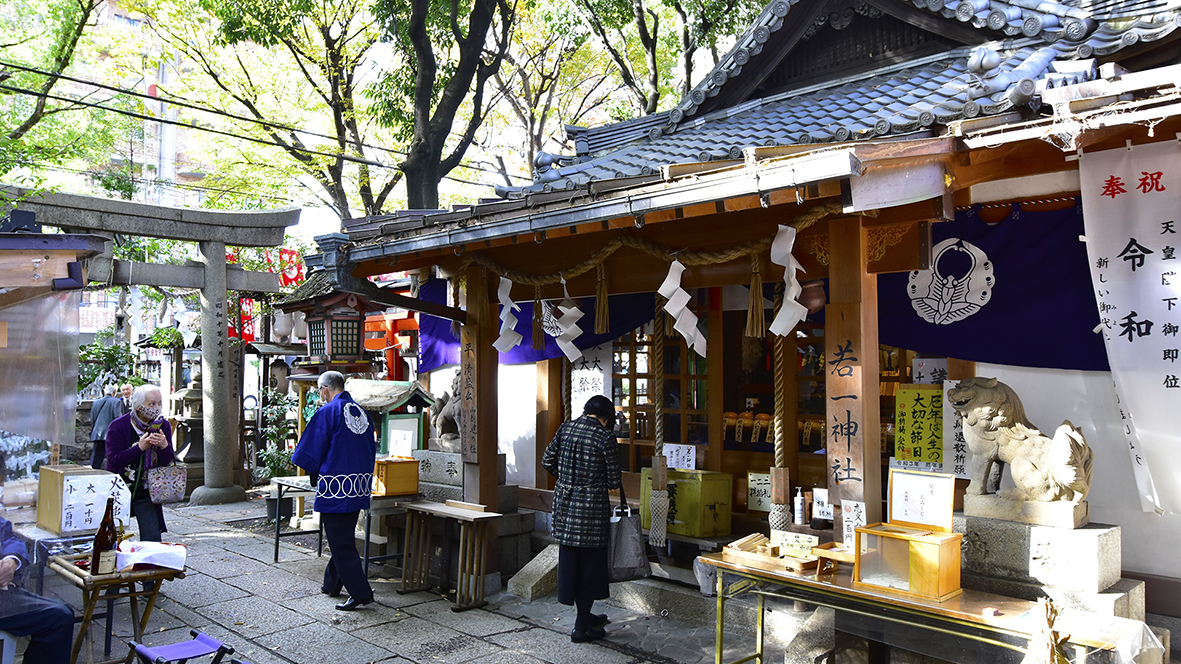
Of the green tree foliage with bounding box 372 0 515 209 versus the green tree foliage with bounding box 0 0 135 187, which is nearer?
the green tree foliage with bounding box 372 0 515 209

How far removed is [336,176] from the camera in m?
17.7

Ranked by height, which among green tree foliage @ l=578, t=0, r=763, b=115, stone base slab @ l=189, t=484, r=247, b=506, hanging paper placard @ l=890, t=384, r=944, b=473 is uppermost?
green tree foliage @ l=578, t=0, r=763, b=115

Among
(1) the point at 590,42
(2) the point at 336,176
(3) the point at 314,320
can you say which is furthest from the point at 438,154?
(1) the point at 590,42

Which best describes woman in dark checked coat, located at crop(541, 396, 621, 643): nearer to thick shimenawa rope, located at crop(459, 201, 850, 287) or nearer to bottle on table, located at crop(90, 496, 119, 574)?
thick shimenawa rope, located at crop(459, 201, 850, 287)

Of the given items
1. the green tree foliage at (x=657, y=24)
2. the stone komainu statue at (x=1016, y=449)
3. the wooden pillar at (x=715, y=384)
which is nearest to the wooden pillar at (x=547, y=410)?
the wooden pillar at (x=715, y=384)

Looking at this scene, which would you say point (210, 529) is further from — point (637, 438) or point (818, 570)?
point (818, 570)

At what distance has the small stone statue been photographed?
1118cm

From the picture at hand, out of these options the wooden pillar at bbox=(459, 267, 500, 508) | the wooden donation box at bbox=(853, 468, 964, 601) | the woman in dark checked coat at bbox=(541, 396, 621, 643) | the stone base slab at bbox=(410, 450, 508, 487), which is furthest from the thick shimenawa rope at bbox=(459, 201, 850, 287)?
the stone base slab at bbox=(410, 450, 508, 487)

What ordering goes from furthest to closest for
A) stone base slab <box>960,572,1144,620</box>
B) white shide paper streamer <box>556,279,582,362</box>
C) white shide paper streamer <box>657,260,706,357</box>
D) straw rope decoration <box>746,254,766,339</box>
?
white shide paper streamer <box>556,279,582,362</box> → white shide paper streamer <box>657,260,706,357</box> → straw rope decoration <box>746,254,766,339</box> → stone base slab <box>960,572,1144,620</box>

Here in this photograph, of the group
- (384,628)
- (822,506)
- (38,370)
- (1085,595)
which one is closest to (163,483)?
(38,370)

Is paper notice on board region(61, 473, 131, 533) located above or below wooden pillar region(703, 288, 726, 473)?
below

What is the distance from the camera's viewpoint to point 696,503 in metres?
8.04

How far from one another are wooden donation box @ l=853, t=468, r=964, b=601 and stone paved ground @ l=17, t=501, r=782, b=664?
2064mm

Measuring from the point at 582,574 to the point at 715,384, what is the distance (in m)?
2.75
